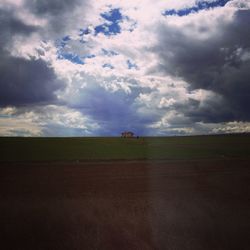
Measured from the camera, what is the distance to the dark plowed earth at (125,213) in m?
8.84

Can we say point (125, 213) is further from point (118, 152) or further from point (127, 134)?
point (127, 134)

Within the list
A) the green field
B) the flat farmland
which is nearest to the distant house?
the green field

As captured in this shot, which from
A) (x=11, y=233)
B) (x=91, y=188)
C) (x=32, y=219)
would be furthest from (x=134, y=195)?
(x=11, y=233)

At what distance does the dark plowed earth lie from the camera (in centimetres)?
884

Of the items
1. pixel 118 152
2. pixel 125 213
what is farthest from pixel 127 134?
pixel 125 213

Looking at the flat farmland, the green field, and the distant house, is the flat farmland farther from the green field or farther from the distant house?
the distant house

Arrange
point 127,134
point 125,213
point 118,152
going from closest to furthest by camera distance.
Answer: point 125,213 → point 118,152 → point 127,134

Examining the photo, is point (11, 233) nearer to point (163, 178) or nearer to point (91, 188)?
point (91, 188)

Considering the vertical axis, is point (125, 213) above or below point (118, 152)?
below

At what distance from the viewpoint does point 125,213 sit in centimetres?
1127

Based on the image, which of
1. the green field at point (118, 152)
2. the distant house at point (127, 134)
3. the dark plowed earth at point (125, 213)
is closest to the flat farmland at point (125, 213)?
the dark plowed earth at point (125, 213)

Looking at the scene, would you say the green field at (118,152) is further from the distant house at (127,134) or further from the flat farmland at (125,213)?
the distant house at (127,134)

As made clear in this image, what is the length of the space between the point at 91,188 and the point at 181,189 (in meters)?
4.79

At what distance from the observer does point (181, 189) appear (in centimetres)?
1568
